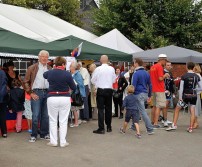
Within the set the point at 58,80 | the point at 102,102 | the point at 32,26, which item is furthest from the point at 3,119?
the point at 32,26

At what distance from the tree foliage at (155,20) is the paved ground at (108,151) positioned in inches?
542

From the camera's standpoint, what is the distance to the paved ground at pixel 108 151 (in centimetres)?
597

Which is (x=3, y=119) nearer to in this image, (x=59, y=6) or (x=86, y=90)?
(x=86, y=90)

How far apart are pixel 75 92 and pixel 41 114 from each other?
1.44m

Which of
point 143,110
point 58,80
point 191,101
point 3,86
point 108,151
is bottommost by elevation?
point 108,151

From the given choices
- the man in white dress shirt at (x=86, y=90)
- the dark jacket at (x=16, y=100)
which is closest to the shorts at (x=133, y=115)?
the man in white dress shirt at (x=86, y=90)

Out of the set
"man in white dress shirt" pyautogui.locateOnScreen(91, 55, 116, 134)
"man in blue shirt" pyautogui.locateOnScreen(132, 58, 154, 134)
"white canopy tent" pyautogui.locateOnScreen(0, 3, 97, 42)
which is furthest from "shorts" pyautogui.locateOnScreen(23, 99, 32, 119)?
"white canopy tent" pyautogui.locateOnScreen(0, 3, 97, 42)

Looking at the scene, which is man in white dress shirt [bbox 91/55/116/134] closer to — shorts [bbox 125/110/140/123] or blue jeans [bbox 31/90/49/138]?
shorts [bbox 125/110/140/123]

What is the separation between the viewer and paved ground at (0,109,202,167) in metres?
5.97

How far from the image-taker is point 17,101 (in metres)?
8.27

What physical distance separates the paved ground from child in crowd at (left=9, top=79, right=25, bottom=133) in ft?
1.06

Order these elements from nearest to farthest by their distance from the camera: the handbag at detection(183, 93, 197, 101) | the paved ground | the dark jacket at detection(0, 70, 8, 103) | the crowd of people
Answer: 1. the paved ground
2. the crowd of people
3. the dark jacket at detection(0, 70, 8, 103)
4. the handbag at detection(183, 93, 197, 101)

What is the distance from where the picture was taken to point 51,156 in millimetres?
6277

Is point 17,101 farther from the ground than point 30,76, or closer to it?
closer to it
